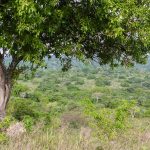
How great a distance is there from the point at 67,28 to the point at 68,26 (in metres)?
0.07

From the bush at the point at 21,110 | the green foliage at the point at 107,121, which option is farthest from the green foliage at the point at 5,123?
the bush at the point at 21,110

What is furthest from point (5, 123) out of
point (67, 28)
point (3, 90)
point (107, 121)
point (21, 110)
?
point (21, 110)

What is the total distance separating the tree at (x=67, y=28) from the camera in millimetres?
12434

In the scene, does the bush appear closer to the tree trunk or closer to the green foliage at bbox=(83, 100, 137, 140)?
the tree trunk

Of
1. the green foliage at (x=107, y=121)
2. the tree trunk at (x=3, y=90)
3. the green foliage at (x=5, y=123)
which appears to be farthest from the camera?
the tree trunk at (x=3, y=90)

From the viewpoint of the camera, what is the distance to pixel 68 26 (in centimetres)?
1438

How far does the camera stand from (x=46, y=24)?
13.3 meters

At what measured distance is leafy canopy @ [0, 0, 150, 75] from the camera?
488 inches

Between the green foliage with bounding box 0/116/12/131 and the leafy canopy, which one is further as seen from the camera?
the green foliage with bounding box 0/116/12/131

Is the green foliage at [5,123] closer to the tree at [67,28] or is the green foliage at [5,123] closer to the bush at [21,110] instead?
the tree at [67,28]

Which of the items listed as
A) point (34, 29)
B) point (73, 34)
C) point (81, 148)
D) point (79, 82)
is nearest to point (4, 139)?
point (81, 148)

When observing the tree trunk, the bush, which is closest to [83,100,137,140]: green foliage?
the tree trunk

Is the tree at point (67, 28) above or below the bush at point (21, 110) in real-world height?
above

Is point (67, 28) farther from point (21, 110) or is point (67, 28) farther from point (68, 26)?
point (21, 110)
